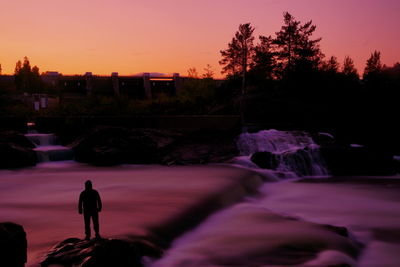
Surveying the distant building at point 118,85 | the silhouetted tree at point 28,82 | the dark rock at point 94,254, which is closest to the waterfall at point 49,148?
the dark rock at point 94,254

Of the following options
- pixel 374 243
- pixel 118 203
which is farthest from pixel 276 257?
pixel 118 203

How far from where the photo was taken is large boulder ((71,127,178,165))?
1753cm

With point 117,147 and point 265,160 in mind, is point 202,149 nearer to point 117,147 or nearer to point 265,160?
point 265,160

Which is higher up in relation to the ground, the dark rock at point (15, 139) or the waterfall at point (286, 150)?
the dark rock at point (15, 139)

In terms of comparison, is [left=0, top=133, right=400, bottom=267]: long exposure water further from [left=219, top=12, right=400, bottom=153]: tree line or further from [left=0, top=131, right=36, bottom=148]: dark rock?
[left=219, top=12, right=400, bottom=153]: tree line

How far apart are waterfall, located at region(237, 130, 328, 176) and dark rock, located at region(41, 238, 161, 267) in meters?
11.8

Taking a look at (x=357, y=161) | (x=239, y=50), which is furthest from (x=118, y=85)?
(x=357, y=161)

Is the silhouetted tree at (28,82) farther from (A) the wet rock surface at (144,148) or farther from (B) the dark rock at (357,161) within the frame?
(B) the dark rock at (357,161)

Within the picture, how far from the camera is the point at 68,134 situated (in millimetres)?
20125

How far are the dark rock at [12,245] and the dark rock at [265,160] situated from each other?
13284 millimetres

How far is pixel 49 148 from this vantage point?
18.4 m

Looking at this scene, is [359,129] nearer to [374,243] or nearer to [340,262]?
[374,243]

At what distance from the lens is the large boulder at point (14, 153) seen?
16062 millimetres

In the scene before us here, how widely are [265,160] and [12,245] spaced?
13622 mm
